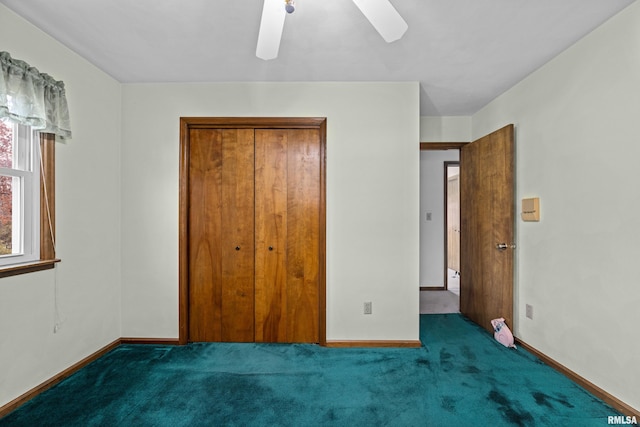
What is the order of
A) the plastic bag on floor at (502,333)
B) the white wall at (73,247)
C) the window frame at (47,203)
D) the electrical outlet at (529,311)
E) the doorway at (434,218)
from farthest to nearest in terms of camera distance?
the doorway at (434,218) < the plastic bag on floor at (502,333) < the electrical outlet at (529,311) < the window frame at (47,203) < the white wall at (73,247)

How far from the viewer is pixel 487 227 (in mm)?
3230

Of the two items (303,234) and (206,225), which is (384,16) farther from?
(206,225)

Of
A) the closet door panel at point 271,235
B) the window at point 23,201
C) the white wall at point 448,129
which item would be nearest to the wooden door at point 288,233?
the closet door panel at point 271,235

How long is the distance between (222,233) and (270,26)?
1846 mm

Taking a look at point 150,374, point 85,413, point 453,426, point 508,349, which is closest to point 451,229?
point 508,349

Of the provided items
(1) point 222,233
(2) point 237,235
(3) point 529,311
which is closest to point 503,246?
(3) point 529,311

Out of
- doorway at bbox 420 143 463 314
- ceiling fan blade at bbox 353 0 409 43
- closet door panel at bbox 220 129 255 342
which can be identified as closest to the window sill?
closet door panel at bbox 220 129 255 342

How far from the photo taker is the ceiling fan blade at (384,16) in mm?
1392

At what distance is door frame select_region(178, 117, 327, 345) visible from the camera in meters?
2.81

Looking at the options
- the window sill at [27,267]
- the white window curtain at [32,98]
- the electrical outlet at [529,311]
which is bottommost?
the electrical outlet at [529,311]

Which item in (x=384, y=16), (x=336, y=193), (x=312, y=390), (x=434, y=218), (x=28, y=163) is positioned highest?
(x=384, y=16)

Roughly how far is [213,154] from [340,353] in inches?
83.0

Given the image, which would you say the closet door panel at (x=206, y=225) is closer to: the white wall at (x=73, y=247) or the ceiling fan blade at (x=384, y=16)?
the white wall at (x=73, y=247)

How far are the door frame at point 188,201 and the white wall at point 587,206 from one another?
1791 millimetres
